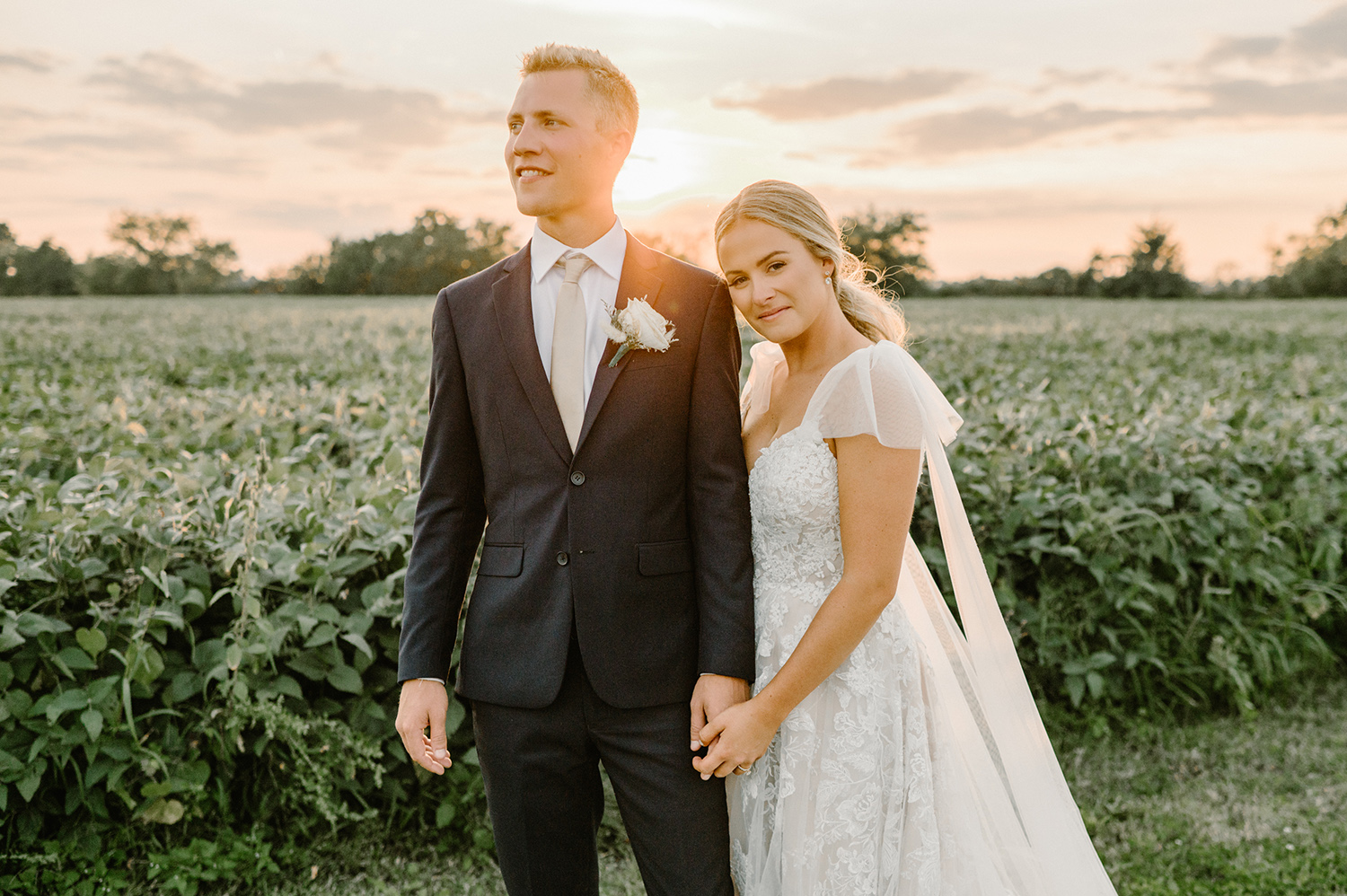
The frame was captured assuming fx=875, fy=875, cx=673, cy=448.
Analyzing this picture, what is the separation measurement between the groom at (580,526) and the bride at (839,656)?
111mm

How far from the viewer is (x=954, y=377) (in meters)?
7.37

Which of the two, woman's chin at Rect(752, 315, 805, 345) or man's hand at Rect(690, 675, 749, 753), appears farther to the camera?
woman's chin at Rect(752, 315, 805, 345)

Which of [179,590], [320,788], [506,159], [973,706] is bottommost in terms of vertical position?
[320,788]

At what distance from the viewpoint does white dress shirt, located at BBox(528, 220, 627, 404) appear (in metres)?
1.99

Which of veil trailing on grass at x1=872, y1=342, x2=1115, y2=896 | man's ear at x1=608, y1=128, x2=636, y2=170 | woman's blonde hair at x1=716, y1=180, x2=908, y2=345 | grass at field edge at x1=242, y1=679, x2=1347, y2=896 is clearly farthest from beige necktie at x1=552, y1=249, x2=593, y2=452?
grass at field edge at x1=242, y1=679, x2=1347, y2=896

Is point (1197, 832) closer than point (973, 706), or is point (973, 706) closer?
point (973, 706)

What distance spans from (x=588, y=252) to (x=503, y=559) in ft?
2.36

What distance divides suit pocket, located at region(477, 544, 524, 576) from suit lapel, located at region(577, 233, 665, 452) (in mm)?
270

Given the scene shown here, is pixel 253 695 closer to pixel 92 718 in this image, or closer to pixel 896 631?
pixel 92 718

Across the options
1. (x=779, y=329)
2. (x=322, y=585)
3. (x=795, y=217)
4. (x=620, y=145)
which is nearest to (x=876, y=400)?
(x=779, y=329)

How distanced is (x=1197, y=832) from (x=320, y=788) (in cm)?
331

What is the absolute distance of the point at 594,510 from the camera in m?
1.87

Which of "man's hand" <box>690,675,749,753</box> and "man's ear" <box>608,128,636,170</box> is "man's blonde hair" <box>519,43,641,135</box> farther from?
"man's hand" <box>690,675,749,753</box>

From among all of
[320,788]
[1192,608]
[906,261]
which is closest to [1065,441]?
[1192,608]
